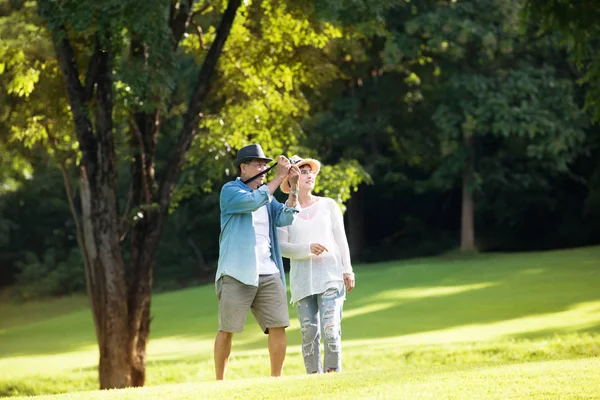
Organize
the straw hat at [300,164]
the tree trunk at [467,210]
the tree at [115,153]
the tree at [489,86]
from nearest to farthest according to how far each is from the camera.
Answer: the straw hat at [300,164], the tree at [115,153], the tree at [489,86], the tree trunk at [467,210]

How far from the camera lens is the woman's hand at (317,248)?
890 centimetres

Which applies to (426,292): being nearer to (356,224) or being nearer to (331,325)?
(331,325)

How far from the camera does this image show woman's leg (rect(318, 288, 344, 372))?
885cm

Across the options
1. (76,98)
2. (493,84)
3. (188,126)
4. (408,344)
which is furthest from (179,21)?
(493,84)

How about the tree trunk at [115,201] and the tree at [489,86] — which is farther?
the tree at [489,86]

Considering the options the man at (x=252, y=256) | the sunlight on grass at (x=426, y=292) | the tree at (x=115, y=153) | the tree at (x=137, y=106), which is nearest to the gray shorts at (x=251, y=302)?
the man at (x=252, y=256)

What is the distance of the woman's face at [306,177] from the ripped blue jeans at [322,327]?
3.03ft

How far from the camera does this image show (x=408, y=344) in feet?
52.6

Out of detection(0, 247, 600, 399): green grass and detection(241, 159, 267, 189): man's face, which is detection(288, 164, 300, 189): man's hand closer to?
detection(241, 159, 267, 189): man's face

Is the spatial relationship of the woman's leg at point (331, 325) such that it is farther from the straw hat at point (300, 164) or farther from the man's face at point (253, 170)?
the man's face at point (253, 170)

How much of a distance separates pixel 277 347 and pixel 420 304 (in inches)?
513

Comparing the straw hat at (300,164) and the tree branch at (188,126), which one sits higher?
the tree branch at (188,126)

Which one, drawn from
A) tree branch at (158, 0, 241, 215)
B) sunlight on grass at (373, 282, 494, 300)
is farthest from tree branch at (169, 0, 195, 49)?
sunlight on grass at (373, 282, 494, 300)

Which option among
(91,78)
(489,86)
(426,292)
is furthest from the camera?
(489,86)
